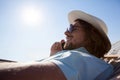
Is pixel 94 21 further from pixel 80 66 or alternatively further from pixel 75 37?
pixel 80 66

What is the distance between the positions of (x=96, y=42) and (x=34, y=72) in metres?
1.68

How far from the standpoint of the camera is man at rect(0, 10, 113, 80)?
1.52 metres

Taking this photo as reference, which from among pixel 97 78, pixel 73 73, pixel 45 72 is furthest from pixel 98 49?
pixel 45 72

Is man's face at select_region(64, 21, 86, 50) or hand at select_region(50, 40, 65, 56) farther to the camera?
hand at select_region(50, 40, 65, 56)

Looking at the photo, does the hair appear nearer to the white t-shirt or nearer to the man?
the man

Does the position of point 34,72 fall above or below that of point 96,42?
below

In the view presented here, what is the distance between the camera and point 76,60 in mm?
1945

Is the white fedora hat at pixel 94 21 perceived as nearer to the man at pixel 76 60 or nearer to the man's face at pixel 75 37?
the man at pixel 76 60

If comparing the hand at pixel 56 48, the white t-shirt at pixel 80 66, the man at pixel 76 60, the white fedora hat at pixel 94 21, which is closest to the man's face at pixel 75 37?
the man at pixel 76 60

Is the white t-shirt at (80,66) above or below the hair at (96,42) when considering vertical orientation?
below

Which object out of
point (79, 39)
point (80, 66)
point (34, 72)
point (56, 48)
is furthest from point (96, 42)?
point (34, 72)

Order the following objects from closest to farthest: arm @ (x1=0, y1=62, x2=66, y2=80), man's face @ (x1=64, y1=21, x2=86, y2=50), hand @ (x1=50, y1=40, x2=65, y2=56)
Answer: arm @ (x1=0, y1=62, x2=66, y2=80)
man's face @ (x1=64, y1=21, x2=86, y2=50)
hand @ (x1=50, y1=40, x2=65, y2=56)

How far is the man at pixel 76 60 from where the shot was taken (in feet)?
4.99

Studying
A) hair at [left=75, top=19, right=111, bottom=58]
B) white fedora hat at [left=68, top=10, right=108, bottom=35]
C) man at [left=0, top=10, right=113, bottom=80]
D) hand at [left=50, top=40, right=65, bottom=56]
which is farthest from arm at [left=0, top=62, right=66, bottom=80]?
hand at [left=50, top=40, right=65, bottom=56]
